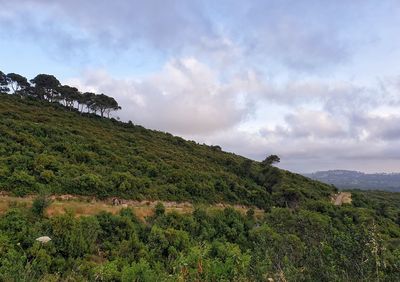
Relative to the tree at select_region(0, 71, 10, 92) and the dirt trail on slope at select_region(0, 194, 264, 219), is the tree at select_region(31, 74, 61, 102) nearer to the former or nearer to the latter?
the tree at select_region(0, 71, 10, 92)

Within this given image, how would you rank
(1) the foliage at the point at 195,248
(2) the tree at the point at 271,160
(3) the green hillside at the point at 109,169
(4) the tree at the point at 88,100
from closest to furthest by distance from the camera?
1. (1) the foliage at the point at 195,248
2. (3) the green hillside at the point at 109,169
3. (2) the tree at the point at 271,160
4. (4) the tree at the point at 88,100

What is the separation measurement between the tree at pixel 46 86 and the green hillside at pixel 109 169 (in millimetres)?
11557

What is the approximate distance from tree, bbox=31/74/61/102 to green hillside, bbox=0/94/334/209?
11557 millimetres

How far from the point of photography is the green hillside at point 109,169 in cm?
2431

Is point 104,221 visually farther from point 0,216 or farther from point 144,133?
point 144,133

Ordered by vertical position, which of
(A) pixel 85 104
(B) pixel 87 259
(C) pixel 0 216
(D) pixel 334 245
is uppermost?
(A) pixel 85 104

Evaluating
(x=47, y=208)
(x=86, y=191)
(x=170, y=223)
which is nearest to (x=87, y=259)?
(x=47, y=208)

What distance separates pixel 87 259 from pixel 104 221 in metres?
4.15

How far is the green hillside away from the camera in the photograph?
79.8 feet

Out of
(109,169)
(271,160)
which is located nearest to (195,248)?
(109,169)

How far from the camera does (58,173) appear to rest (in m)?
25.2

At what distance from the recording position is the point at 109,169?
99.6 ft

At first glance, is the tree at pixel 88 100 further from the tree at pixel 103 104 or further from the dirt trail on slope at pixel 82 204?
the dirt trail on slope at pixel 82 204

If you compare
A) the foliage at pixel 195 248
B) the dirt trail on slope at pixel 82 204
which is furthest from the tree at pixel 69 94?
the foliage at pixel 195 248
